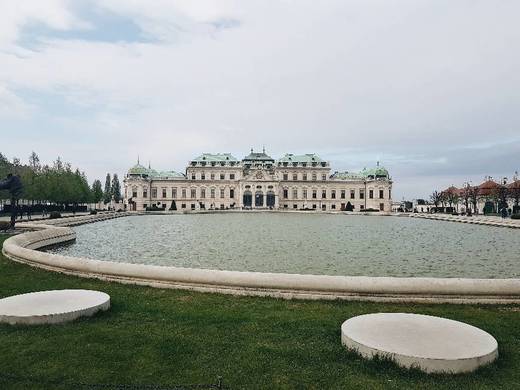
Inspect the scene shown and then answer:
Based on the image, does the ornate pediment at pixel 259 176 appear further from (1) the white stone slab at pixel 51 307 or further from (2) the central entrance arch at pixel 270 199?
(1) the white stone slab at pixel 51 307

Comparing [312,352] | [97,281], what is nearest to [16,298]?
[97,281]

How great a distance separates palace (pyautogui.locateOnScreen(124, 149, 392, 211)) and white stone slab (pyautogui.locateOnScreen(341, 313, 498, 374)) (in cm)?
Result: 11131

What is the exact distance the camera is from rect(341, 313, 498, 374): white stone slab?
6316 millimetres

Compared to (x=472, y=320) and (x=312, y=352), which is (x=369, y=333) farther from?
(x=472, y=320)

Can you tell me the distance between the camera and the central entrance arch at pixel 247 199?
384 ft

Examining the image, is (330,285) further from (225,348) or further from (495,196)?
(495,196)

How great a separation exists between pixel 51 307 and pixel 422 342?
23.6 feet

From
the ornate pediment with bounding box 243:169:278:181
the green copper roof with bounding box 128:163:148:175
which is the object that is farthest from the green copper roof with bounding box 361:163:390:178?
the green copper roof with bounding box 128:163:148:175

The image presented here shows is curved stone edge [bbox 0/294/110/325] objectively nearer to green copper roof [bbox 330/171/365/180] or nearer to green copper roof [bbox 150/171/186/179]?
green copper roof [bbox 150/171/186/179]

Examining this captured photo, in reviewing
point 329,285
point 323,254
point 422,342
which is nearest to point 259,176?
point 323,254

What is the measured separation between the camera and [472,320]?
903 cm

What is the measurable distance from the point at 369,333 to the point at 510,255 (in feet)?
62.8

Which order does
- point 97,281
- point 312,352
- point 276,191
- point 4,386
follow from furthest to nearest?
point 276,191
point 97,281
point 312,352
point 4,386

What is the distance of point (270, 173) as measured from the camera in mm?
119188
